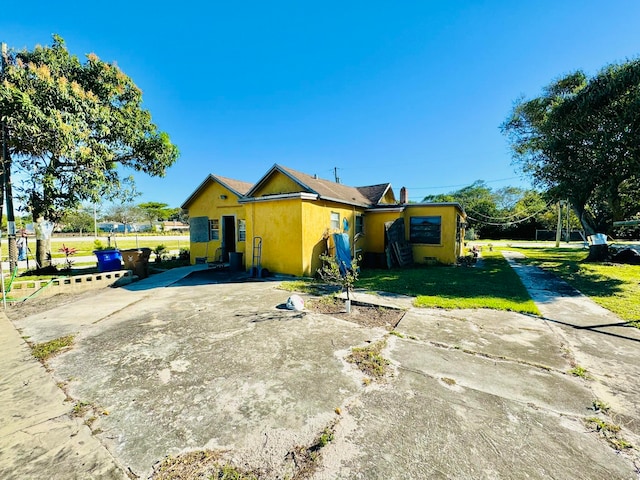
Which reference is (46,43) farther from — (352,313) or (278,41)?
(352,313)

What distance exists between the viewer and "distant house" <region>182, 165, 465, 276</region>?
32.7 feet

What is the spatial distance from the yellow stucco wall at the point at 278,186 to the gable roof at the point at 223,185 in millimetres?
A: 1049

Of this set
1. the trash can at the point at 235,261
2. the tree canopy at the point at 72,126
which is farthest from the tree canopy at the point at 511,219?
the tree canopy at the point at 72,126

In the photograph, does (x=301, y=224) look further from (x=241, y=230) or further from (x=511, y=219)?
(x=511, y=219)

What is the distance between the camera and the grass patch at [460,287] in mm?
6469

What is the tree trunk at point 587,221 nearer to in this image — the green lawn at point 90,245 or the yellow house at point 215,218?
the yellow house at point 215,218

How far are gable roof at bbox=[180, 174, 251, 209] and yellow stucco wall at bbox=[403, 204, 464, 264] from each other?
337 inches

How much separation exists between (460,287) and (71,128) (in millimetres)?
13914

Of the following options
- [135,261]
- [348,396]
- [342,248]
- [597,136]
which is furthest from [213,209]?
[597,136]

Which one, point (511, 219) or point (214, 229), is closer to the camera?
point (214, 229)

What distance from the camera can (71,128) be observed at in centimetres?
894

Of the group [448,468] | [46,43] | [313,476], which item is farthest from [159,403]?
[46,43]

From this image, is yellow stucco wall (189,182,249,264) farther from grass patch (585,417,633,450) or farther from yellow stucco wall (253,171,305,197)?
grass patch (585,417,633,450)

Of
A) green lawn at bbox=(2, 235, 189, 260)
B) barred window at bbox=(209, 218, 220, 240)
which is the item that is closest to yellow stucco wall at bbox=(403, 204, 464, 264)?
barred window at bbox=(209, 218, 220, 240)
